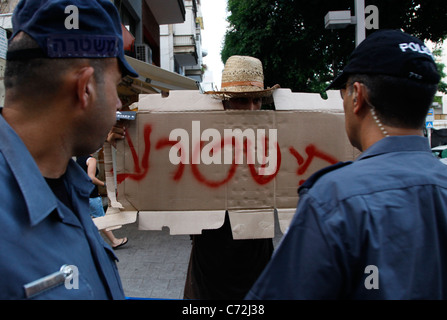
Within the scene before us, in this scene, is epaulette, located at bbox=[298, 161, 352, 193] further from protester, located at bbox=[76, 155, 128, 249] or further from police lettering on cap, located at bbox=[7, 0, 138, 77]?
protester, located at bbox=[76, 155, 128, 249]

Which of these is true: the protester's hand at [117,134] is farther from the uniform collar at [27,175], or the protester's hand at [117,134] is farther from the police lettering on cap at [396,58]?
the police lettering on cap at [396,58]

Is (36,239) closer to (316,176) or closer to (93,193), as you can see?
(316,176)

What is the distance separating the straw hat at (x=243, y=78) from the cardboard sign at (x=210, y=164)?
0.15 meters

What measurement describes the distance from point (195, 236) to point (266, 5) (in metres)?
10.6

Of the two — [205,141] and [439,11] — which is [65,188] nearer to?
[205,141]

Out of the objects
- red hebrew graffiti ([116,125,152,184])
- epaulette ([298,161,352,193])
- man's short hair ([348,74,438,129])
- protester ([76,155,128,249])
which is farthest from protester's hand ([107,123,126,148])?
protester ([76,155,128,249])

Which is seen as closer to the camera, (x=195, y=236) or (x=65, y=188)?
(x=65, y=188)

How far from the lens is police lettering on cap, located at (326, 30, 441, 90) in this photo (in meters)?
1.07

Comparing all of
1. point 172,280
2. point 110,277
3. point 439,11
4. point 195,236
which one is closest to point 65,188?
point 110,277

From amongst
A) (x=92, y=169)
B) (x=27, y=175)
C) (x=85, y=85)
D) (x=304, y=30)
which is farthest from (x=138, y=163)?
(x=304, y=30)

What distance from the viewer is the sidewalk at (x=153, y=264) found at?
4.00 metres

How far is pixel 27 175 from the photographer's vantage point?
974 mm

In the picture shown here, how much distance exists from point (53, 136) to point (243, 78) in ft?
5.02

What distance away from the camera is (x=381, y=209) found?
952 mm
